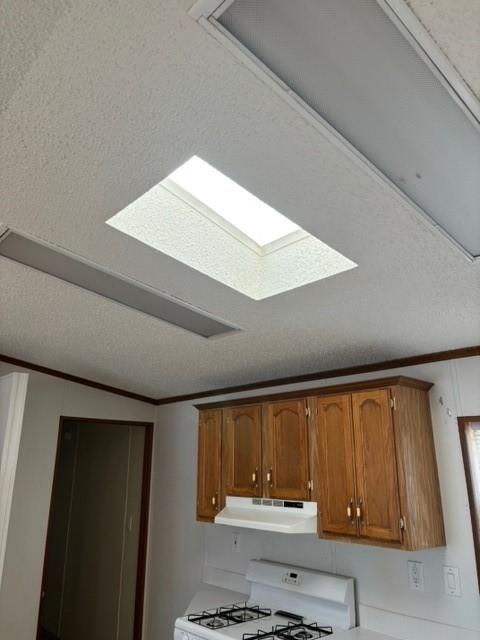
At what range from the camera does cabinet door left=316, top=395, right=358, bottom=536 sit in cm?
251

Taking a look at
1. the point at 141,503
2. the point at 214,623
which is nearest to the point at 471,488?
the point at 214,623

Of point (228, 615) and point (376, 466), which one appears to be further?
point (228, 615)

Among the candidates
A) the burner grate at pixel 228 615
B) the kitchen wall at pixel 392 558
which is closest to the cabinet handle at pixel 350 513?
the kitchen wall at pixel 392 558

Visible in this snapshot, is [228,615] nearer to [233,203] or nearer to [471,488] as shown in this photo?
[471,488]

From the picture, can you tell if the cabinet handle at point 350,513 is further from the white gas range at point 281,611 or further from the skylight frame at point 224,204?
the skylight frame at point 224,204

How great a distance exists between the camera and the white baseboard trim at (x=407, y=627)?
7.55 feet

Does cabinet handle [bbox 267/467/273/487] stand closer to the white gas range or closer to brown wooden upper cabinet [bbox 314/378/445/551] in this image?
brown wooden upper cabinet [bbox 314/378/445/551]

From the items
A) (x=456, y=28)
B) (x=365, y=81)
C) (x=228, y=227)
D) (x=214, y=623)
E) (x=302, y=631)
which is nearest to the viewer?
(x=456, y=28)

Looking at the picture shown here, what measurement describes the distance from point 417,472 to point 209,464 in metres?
1.54

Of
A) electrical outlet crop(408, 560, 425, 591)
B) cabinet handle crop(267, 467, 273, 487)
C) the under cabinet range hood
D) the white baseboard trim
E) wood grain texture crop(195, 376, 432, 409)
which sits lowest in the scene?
the white baseboard trim

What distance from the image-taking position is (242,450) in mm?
3201

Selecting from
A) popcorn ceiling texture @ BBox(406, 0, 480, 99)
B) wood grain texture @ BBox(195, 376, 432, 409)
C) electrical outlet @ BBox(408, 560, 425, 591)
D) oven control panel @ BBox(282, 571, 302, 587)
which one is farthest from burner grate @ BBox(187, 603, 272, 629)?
popcorn ceiling texture @ BBox(406, 0, 480, 99)

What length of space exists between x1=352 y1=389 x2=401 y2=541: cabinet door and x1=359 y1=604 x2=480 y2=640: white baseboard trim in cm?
54

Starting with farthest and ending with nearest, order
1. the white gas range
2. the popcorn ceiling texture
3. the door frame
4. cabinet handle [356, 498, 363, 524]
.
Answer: the door frame → the white gas range → cabinet handle [356, 498, 363, 524] → the popcorn ceiling texture
